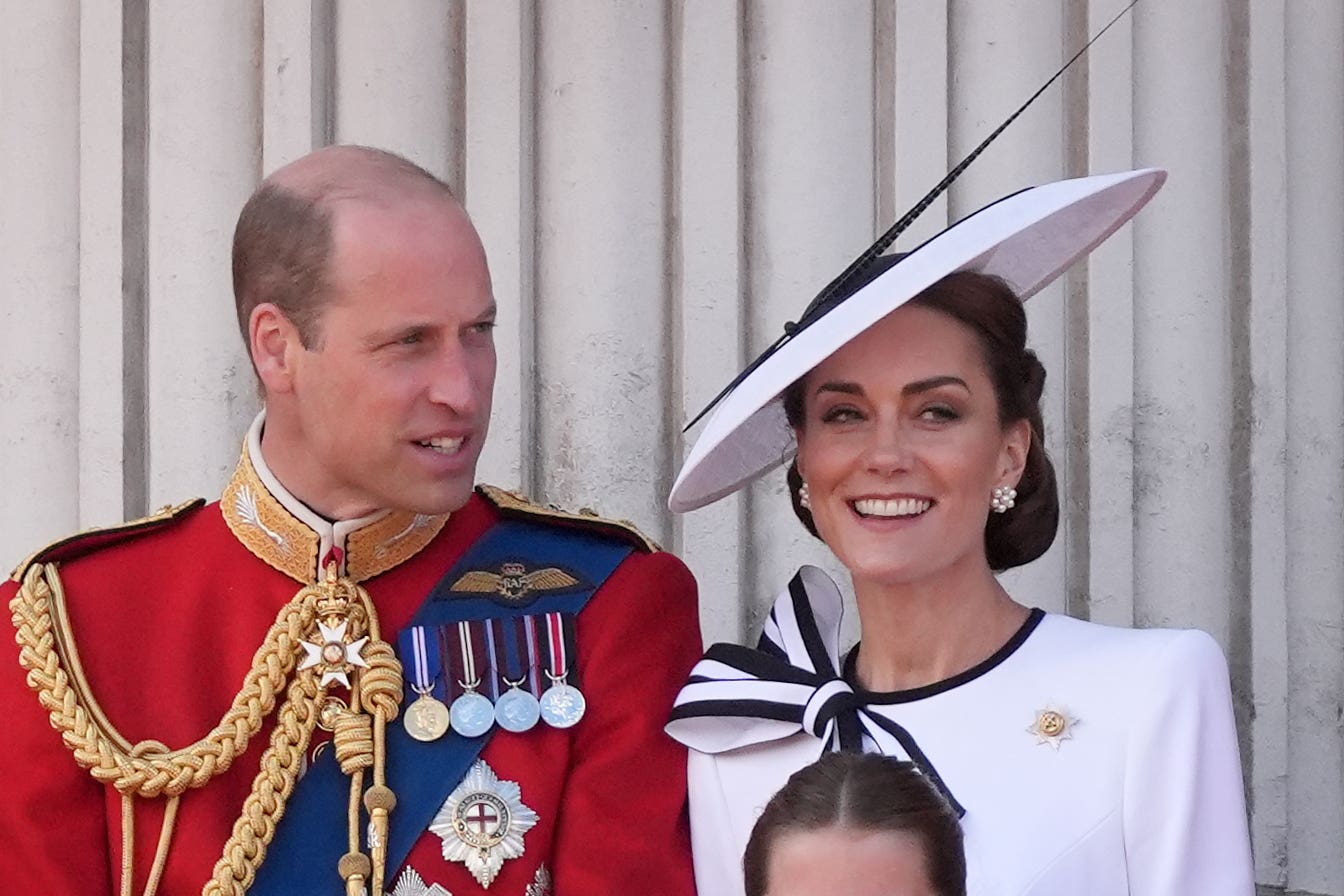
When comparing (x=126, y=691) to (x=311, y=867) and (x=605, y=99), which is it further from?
(x=605, y=99)

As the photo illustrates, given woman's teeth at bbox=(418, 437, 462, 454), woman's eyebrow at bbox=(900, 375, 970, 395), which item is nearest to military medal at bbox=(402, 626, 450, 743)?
woman's teeth at bbox=(418, 437, 462, 454)

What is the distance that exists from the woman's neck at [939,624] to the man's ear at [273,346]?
2.70 feet

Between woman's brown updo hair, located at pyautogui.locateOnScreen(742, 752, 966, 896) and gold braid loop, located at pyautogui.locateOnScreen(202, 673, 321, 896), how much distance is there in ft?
2.27

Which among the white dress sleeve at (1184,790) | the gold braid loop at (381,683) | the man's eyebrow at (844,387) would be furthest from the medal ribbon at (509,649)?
the white dress sleeve at (1184,790)

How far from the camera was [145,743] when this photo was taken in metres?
2.77

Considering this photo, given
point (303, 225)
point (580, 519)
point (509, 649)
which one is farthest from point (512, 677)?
point (303, 225)

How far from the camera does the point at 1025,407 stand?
9.34ft

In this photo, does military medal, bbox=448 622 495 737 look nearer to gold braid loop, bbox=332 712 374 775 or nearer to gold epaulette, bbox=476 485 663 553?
gold braid loop, bbox=332 712 374 775

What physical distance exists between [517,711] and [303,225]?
707 mm

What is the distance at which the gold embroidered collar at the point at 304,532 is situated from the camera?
2910mm

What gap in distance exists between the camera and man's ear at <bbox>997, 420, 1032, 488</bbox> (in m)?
2.82

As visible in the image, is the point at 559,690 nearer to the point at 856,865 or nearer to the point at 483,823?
the point at 483,823

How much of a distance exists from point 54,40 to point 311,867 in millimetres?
1892

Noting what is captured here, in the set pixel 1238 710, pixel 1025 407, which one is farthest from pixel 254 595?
pixel 1238 710
